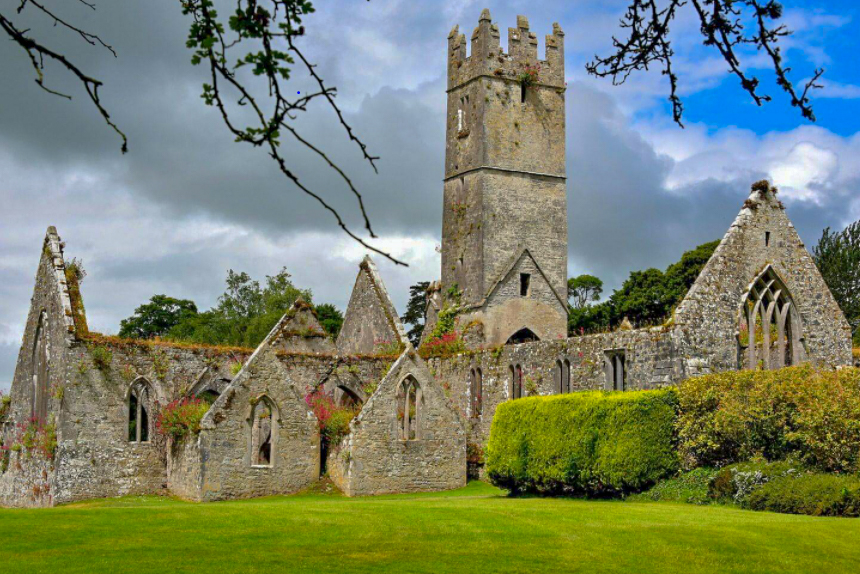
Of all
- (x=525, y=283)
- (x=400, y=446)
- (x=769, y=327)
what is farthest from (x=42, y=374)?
(x=769, y=327)

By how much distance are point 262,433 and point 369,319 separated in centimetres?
830

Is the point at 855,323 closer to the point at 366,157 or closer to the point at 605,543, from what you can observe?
the point at 605,543

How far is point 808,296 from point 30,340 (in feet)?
68.6

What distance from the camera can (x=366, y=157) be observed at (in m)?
6.04

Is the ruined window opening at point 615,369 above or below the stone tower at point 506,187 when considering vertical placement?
below

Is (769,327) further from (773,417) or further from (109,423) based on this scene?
(109,423)

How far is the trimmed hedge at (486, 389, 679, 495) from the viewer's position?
2298cm

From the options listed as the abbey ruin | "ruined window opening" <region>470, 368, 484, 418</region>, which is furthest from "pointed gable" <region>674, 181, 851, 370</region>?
"ruined window opening" <region>470, 368, 484, 418</region>

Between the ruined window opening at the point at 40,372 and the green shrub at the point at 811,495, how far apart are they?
18.6m

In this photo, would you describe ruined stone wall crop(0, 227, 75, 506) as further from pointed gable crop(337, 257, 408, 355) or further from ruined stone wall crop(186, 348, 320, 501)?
pointed gable crop(337, 257, 408, 355)

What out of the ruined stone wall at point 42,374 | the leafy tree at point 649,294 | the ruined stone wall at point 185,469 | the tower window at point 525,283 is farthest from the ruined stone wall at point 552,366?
the leafy tree at point 649,294

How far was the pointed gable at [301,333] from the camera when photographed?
33750 mm

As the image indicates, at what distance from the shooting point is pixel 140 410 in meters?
29.5

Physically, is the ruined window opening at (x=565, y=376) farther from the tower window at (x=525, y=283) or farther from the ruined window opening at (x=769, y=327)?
the tower window at (x=525, y=283)
